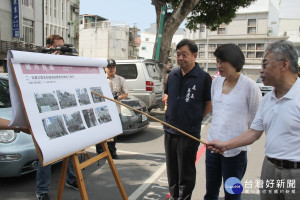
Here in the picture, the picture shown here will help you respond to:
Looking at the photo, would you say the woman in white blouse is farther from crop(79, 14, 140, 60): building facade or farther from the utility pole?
crop(79, 14, 140, 60): building facade

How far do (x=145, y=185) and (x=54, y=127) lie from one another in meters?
2.13

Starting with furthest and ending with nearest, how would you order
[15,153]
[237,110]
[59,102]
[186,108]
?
[15,153]
[186,108]
[237,110]
[59,102]

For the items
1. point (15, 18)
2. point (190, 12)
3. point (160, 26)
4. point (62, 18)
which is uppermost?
point (62, 18)

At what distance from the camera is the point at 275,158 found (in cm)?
184

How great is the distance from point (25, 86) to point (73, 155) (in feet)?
2.50

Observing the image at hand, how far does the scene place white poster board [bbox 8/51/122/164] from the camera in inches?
77.7

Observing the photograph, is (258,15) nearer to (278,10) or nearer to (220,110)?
(278,10)

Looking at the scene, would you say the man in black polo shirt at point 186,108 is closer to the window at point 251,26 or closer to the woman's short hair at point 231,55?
the woman's short hair at point 231,55

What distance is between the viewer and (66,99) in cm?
231

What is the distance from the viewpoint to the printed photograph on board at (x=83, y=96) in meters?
2.46

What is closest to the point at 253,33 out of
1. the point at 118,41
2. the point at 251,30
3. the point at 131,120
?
the point at 251,30

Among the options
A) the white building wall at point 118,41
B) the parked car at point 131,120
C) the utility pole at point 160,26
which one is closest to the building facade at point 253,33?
the white building wall at point 118,41

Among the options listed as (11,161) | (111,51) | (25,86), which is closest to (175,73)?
(25,86)

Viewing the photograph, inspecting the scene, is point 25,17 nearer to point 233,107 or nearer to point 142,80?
point 142,80
